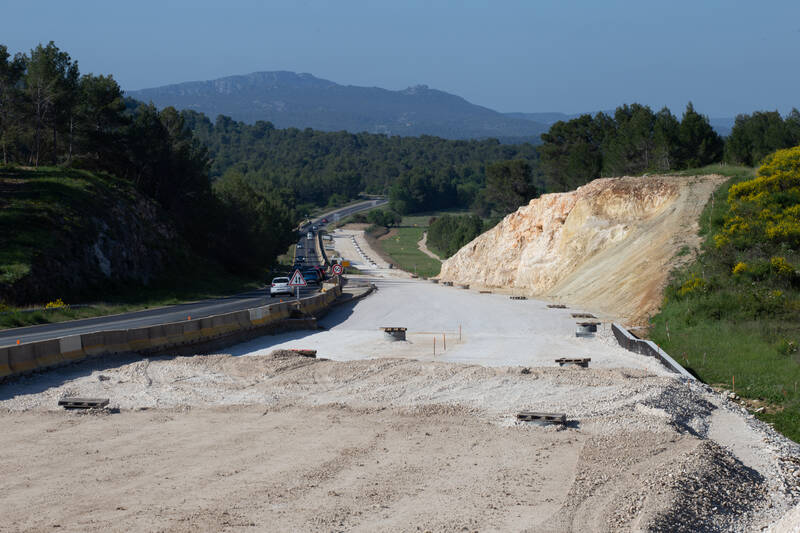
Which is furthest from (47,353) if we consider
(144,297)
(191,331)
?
(144,297)

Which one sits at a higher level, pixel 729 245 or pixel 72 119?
pixel 72 119

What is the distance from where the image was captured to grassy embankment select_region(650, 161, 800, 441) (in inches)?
811

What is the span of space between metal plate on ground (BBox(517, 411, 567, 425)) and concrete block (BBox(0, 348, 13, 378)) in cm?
1192

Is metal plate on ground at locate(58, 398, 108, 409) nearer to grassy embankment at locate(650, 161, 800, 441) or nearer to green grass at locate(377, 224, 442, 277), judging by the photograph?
grassy embankment at locate(650, 161, 800, 441)

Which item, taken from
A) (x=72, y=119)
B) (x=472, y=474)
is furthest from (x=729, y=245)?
(x=72, y=119)

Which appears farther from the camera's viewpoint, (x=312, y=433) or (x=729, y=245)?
(x=729, y=245)

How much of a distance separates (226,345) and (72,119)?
140ft

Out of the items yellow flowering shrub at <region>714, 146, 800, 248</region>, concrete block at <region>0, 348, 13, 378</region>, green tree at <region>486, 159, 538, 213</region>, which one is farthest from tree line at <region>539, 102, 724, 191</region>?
concrete block at <region>0, 348, 13, 378</region>

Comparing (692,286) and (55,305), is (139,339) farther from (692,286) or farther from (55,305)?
(692,286)

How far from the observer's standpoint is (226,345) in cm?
2817

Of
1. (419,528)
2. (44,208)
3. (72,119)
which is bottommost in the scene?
(419,528)

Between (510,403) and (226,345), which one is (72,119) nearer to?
(226,345)

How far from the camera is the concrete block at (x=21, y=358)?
19.2 m

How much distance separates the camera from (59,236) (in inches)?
1843
